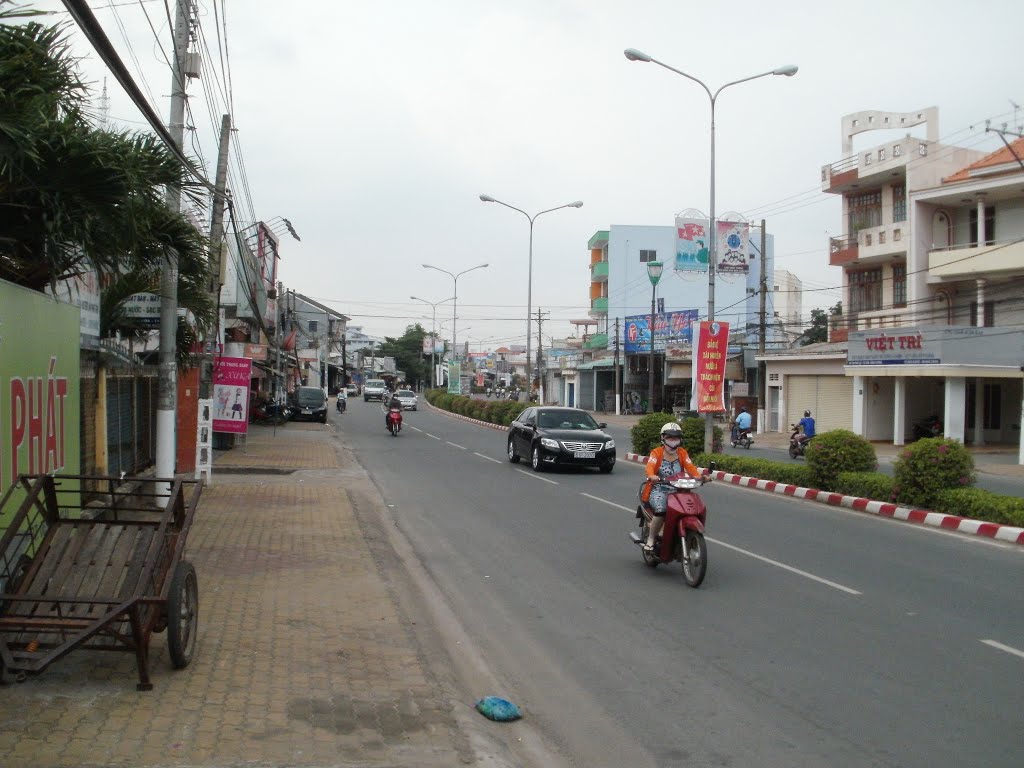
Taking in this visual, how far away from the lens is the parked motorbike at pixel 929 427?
107ft

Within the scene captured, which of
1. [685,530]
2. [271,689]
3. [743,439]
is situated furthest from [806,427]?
[271,689]

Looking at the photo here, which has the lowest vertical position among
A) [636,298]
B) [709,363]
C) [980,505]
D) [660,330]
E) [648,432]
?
[980,505]

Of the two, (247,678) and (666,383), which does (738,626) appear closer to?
(247,678)

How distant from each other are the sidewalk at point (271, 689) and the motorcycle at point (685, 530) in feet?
8.57

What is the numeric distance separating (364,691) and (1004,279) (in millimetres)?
33549

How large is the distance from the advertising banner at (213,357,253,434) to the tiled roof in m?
27.7

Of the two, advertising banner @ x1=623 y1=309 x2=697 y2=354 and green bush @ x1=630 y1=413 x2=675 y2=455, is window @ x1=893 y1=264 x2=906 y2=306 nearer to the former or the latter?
advertising banner @ x1=623 y1=309 x2=697 y2=354

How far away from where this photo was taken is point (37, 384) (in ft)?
22.8

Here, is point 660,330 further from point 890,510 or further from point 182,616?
point 182,616

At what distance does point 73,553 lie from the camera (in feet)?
18.8

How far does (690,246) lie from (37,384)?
34886mm

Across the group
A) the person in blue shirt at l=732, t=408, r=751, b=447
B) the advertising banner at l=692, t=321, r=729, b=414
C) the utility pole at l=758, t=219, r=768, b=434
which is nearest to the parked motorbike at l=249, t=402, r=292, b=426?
the person in blue shirt at l=732, t=408, r=751, b=447

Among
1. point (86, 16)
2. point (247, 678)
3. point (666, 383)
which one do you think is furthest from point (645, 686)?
point (666, 383)

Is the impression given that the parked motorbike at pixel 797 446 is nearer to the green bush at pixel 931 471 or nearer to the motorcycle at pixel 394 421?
the green bush at pixel 931 471
